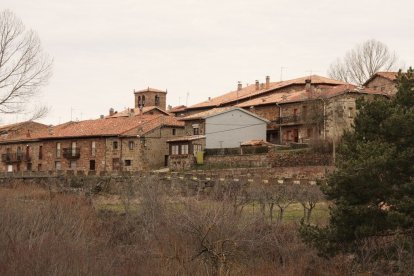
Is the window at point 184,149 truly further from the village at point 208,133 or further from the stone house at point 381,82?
the stone house at point 381,82

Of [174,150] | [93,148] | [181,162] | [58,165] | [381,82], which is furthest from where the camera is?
[58,165]

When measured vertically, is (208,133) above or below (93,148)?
above

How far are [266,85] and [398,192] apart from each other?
1729 inches

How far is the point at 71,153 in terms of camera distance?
172 ft

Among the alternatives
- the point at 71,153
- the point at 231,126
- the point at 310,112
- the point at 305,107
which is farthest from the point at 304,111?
the point at 71,153

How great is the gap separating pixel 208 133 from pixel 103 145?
850 cm

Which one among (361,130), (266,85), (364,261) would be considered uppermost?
(266,85)

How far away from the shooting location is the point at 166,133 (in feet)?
167

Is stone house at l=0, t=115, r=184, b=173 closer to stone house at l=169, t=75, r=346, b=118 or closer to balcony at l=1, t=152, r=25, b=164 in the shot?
balcony at l=1, t=152, r=25, b=164

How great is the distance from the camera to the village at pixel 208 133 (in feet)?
142

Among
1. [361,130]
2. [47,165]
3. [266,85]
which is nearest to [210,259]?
[361,130]

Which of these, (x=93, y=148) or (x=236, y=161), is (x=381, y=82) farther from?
(x=93, y=148)

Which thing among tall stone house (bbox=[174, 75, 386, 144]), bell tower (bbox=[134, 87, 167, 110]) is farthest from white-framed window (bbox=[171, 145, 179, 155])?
bell tower (bbox=[134, 87, 167, 110])

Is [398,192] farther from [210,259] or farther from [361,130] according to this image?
[210,259]
